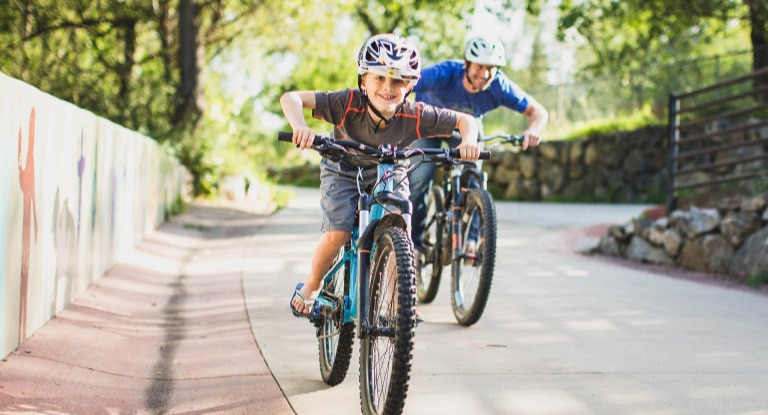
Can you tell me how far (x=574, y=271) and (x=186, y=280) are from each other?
3703 millimetres

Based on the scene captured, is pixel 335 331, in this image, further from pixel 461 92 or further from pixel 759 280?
pixel 759 280

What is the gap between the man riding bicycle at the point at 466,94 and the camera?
6.90 metres

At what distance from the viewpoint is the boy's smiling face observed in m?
4.63

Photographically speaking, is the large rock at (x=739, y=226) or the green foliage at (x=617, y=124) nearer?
the large rock at (x=739, y=226)

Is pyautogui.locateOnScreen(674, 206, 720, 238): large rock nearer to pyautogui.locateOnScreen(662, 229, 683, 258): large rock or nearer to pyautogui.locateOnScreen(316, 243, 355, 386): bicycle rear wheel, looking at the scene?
pyautogui.locateOnScreen(662, 229, 683, 258): large rock

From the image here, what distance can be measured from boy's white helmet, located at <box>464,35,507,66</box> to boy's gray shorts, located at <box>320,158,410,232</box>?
2.19m

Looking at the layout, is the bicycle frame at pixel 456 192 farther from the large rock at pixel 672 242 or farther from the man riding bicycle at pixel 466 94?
the large rock at pixel 672 242

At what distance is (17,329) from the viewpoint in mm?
5273

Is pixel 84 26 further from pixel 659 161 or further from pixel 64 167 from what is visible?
pixel 64 167

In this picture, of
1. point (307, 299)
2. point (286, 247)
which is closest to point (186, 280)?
point (286, 247)

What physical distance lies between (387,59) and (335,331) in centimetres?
129

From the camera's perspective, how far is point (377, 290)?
13.9ft

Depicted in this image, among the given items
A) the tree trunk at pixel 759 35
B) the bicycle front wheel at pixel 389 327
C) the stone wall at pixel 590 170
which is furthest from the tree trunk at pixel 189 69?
the bicycle front wheel at pixel 389 327

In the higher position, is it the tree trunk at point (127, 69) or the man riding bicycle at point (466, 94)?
the tree trunk at point (127, 69)
